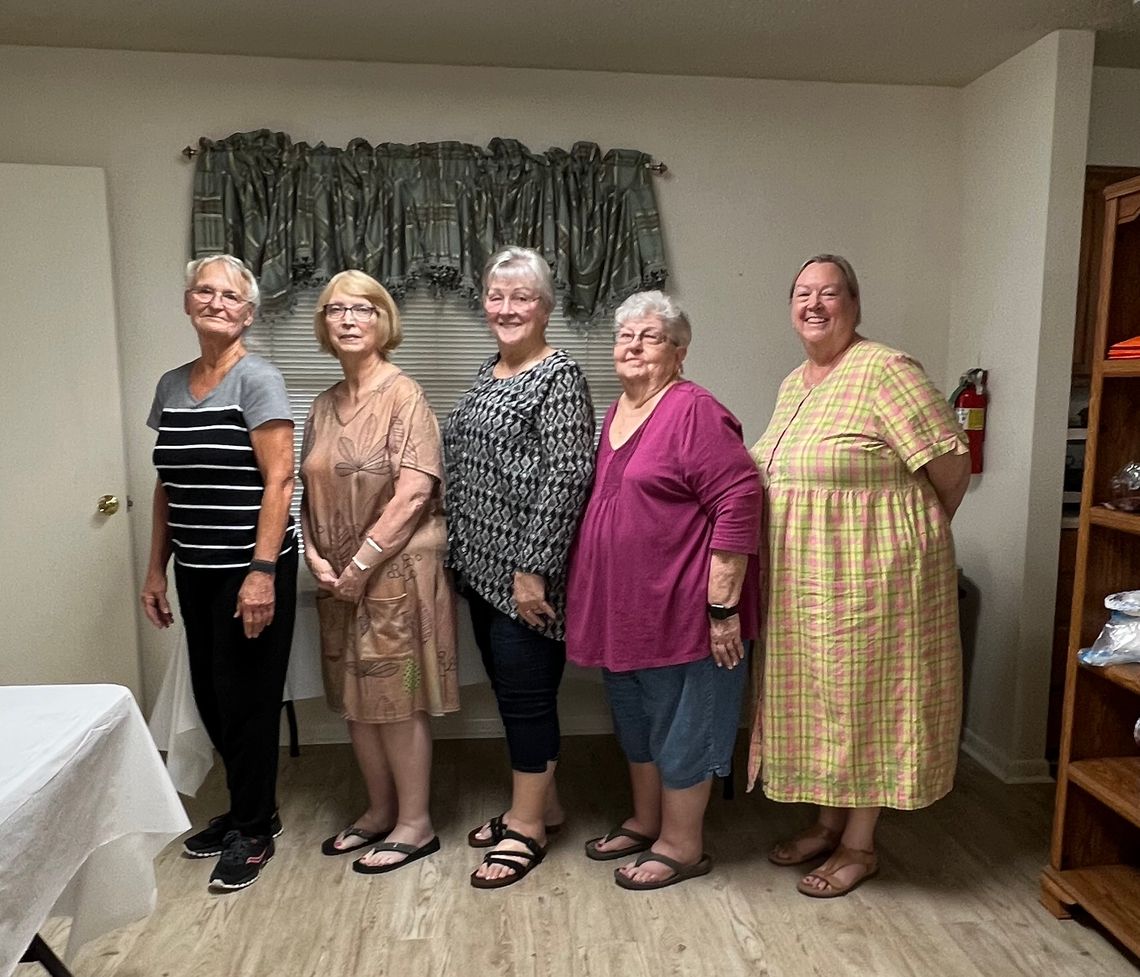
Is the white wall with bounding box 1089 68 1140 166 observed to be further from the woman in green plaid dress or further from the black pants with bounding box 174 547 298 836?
the black pants with bounding box 174 547 298 836

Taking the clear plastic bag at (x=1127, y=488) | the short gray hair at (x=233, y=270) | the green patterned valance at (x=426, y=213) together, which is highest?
the green patterned valance at (x=426, y=213)

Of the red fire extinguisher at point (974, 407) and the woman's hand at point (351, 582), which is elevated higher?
the red fire extinguisher at point (974, 407)

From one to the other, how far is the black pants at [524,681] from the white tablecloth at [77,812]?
2.83 feet

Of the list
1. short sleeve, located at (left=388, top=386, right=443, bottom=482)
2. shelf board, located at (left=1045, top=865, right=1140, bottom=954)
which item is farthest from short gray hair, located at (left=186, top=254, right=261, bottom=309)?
shelf board, located at (left=1045, top=865, right=1140, bottom=954)

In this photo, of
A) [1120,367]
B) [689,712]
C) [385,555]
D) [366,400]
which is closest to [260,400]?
[366,400]

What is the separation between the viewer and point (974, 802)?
2.64 metres

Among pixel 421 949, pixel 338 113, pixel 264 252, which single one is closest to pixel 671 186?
pixel 338 113

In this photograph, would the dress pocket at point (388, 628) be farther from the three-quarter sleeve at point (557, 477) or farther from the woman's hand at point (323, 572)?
the three-quarter sleeve at point (557, 477)

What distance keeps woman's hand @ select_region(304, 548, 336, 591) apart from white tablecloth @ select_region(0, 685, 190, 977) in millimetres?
720

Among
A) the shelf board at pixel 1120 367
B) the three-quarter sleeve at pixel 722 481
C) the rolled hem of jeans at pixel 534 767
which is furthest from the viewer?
the rolled hem of jeans at pixel 534 767

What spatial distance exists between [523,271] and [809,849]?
161 centimetres

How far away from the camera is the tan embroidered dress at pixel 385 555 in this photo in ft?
7.10

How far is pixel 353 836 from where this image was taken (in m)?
2.35

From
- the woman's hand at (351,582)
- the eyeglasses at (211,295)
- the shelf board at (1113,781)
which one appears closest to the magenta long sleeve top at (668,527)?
the woman's hand at (351,582)
